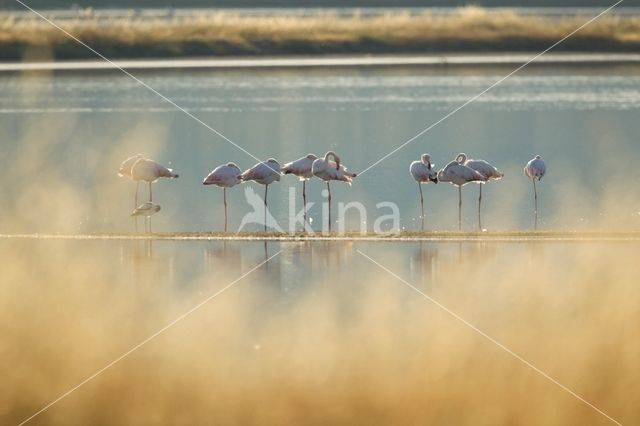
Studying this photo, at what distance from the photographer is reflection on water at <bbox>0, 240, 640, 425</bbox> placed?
27.4 ft

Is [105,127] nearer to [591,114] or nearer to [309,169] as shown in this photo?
[591,114]

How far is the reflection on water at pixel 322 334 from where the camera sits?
834 centimetres

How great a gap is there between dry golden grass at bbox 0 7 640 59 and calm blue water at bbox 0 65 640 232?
2.45ft

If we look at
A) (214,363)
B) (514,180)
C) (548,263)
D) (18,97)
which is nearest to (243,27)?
(18,97)

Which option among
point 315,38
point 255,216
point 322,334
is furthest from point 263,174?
point 315,38

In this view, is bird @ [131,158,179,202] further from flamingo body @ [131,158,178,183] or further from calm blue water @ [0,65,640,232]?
calm blue water @ [0,65,640,232]

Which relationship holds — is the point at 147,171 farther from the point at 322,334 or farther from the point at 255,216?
the point at 322,334

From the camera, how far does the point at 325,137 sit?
82.1ft

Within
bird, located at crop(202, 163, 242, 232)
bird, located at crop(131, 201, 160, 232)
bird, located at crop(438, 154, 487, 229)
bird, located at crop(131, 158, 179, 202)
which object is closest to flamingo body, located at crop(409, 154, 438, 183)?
bird, located at crop(438, 154, 487, 229)

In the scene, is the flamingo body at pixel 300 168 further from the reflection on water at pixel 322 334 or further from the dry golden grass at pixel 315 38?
the dry golden grass at pixel 315 38

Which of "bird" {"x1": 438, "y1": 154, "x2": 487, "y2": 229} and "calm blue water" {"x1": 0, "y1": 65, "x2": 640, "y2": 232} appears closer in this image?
"bird" {"x1": 438, "y1": 154, "x2": 487, "y2": 229}

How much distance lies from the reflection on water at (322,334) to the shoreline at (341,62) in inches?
969

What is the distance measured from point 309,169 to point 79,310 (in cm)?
547

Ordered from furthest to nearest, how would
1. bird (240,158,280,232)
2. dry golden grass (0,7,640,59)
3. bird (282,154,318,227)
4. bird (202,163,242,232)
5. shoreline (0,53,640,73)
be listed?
dry golden grass (0,7,640,59), shoreline (0,53,640,73), bird (202,163,242,232), bird (282,154,318,227), bird (240,158,280,232)
